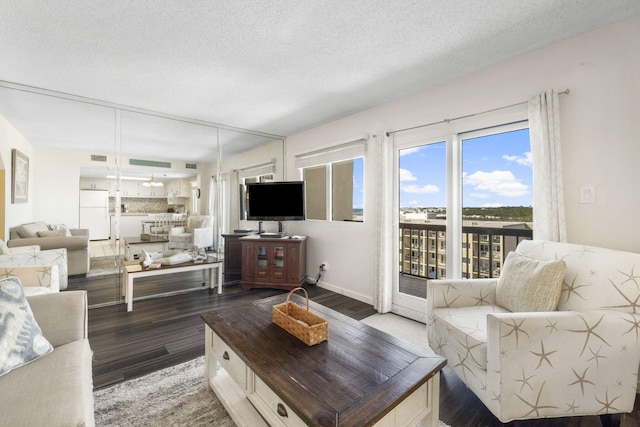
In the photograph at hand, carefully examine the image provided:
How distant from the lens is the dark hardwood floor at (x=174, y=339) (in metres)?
1.53

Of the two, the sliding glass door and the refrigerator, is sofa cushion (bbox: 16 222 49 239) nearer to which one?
the refrigerator

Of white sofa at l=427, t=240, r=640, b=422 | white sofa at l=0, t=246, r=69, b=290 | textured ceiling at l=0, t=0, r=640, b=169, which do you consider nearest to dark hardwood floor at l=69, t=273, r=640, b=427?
white sofa at l=427, t=240, r=640, b=422

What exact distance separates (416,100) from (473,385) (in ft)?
8.63

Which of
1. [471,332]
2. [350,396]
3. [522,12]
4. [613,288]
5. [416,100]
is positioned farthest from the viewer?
[416,100]

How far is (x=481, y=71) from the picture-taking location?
2475 mm

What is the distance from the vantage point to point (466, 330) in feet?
5.29

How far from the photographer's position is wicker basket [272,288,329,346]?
1372 millimetres

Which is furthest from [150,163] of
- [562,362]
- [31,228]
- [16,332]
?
[562,362]

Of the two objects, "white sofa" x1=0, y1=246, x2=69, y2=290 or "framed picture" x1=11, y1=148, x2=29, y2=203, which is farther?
"framed picture" x1=11, y1=148, x2=29, y2=203

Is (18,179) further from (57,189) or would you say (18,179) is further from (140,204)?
(140,204)

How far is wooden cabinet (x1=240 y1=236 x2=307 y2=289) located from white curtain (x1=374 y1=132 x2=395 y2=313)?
1.27m

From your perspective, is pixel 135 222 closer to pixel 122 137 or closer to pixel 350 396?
pixel 122 137

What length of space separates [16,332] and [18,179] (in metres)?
3.82

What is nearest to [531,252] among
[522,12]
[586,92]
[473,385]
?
[473,385]
